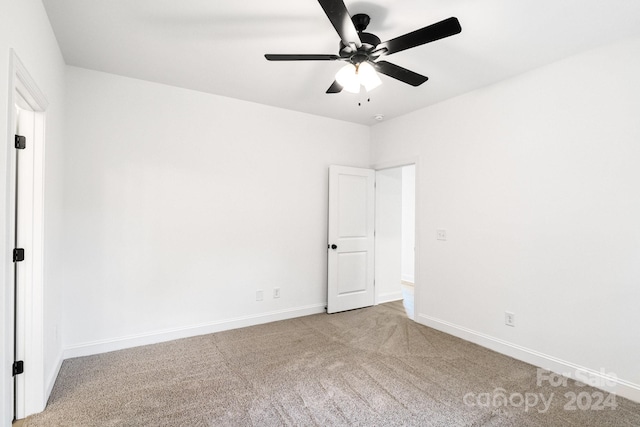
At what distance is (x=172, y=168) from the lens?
3.32 meters

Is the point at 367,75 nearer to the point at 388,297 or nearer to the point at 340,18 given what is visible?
the point at 340,18

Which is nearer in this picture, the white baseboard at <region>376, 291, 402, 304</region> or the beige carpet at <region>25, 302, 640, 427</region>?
the beige carpet at <region>25, 302, 640, 427</region>

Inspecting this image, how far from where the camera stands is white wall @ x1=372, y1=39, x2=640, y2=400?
236 cm

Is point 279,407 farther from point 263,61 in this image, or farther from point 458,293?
point 263,61

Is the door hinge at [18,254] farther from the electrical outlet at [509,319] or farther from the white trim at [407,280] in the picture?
the white trim at [407,280]

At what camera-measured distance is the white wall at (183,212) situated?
2949 mm

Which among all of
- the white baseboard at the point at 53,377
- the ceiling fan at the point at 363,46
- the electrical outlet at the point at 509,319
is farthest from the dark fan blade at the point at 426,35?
the white baseboard at the point at 53,377

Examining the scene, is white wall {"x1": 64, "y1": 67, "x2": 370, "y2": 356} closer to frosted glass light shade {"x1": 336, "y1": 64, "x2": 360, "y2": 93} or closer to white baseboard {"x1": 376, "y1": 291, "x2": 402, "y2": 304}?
Answer: white baseboard {"x1": 376, "y1": 291, "x2": 402, "y2": 304}

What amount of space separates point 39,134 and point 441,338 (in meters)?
4.01

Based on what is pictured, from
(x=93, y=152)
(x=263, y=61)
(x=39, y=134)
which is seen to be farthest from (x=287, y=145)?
(x=39, y=134)

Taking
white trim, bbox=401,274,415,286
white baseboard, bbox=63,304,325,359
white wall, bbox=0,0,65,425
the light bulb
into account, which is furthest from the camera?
white trim, bbox=401,274,415,286

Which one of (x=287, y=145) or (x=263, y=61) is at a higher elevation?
(x=263, y=61)

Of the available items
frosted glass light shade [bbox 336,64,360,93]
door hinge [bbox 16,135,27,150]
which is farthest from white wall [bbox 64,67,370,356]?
frosted glass light shade [bbox 336,64,360,93]

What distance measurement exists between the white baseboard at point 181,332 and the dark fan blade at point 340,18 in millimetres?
3149
